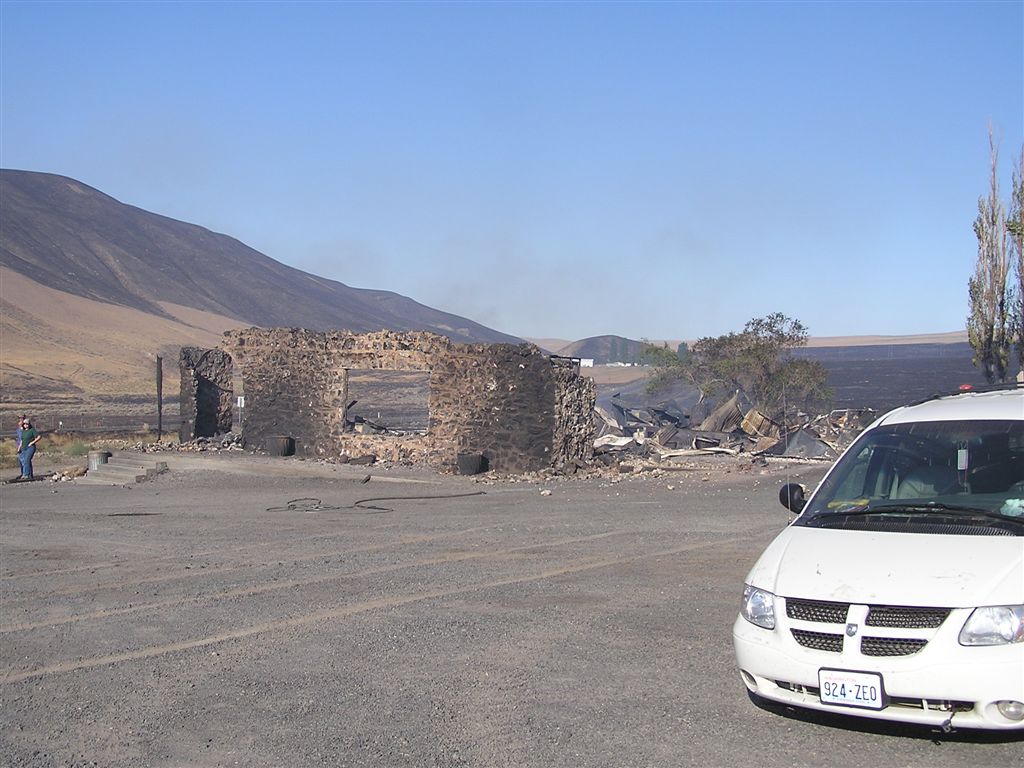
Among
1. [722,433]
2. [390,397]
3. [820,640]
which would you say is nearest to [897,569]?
[820,640]

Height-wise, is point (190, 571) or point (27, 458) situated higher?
point (27, 458)

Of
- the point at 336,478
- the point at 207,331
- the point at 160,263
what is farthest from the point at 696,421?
the point at 160,263

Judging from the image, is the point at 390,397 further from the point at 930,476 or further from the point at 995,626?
the point at 995,626

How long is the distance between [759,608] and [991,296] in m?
26.0

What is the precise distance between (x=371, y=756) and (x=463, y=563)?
258 inches

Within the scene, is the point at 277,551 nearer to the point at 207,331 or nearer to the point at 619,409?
the point at 619,409

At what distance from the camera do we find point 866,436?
7367mm

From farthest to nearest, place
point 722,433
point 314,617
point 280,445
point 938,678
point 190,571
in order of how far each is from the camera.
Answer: point 722,433, point 280,445, point 190,571, point 314,617, point 938,678

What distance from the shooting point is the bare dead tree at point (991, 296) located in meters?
29.0

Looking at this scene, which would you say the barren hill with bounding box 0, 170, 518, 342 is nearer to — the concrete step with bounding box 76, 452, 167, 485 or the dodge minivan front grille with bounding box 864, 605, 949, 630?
the concrete step with bounding box 76, 452, 167, 485

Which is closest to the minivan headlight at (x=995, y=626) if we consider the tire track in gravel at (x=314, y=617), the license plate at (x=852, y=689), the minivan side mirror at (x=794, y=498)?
the license plate at (x=852, y=689)

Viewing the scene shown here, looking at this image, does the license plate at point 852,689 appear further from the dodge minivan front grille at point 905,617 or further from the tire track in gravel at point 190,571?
the tire track in gravel at point 190,571

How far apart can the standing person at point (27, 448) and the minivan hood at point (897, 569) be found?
21.6 m

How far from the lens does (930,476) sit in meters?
6.94
